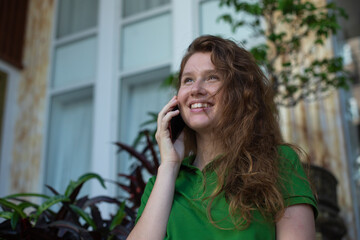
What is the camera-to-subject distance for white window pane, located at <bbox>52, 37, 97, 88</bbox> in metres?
4.73

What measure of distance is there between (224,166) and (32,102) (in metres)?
3.73

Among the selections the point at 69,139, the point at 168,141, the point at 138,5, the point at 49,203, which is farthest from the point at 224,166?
the point at 138,5

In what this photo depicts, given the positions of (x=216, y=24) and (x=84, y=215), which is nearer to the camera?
(x=84, y=215)

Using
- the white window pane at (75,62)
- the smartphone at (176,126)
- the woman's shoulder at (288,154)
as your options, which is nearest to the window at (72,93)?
the white window pane at (75,62)

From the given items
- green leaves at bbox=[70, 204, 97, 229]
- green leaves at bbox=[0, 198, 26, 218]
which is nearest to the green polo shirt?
green leaves at bbox=[70, 204, 97, 229]

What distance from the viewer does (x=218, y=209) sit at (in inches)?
54.1

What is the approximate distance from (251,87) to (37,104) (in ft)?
11.8

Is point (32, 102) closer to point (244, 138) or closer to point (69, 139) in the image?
point (69, 139)

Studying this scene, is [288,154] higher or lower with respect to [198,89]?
lower

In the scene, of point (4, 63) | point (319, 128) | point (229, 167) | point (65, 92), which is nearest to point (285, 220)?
point (229, 167)

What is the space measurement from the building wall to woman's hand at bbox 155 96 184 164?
320cm

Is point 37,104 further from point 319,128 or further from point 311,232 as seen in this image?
point 311,232

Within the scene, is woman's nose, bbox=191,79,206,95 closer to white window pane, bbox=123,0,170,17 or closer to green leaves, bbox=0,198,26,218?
green leaves, bbox=0,198,26,218

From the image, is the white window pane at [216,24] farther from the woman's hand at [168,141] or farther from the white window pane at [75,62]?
the woman's hand at [168,141]
